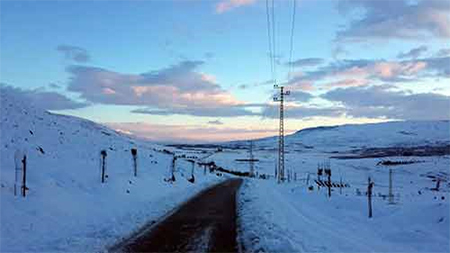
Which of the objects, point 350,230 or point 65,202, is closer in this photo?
point 350,230

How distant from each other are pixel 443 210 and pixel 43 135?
2979 cm

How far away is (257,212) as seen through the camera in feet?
68.6

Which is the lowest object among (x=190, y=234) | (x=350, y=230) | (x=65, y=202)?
(x=350, y=230)

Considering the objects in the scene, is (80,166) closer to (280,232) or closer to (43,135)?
(43,135)

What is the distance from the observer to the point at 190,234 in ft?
49.4

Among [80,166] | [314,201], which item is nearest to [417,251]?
[314,201]

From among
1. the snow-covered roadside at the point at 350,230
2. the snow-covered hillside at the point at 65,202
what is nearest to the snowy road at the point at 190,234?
the snow-covered roadside at the point at 350,230

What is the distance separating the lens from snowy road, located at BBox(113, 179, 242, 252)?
1274 centimetres

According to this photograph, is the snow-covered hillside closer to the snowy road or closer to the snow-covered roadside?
the snowy road

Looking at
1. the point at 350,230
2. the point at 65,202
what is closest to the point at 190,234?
the point at 65,202

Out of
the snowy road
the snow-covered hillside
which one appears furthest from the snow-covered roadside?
the snow-covered hillside

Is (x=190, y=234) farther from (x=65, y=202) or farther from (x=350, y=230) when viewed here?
(x=350, y=230)

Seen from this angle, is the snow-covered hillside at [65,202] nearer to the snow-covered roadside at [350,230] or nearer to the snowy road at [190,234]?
the snowy road at [190,234]

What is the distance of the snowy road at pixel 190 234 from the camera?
41.8 feet
